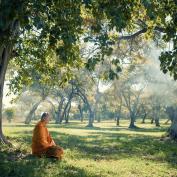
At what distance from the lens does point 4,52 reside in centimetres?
1877

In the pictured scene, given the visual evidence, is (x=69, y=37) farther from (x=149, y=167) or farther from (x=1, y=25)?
(x=149, y=167)

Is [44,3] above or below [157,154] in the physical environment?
above

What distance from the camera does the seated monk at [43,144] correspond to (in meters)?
15.6

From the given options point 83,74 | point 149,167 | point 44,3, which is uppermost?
point 83,74

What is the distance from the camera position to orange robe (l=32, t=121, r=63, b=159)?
615 inches

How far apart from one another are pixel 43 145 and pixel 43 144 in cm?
4

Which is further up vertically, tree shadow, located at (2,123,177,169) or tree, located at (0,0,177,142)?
tree, located at (0,0,177,142)

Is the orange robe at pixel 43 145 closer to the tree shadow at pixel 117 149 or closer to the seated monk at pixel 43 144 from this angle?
the seated monk at pixel 43 144

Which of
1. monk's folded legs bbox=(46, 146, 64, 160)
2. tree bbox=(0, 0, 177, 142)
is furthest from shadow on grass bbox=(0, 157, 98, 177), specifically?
tree bbox=(0, 0, 177, 142)

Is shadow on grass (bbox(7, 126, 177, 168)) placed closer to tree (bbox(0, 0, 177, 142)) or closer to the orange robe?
the orange robe

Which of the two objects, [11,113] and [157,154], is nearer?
[157,154]

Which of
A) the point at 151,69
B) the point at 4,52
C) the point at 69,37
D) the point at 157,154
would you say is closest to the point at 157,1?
the point at 69,37

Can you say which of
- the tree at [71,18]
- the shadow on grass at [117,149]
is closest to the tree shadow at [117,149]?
the shadow on grass at [117,149]

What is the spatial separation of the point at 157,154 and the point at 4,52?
952 cm
